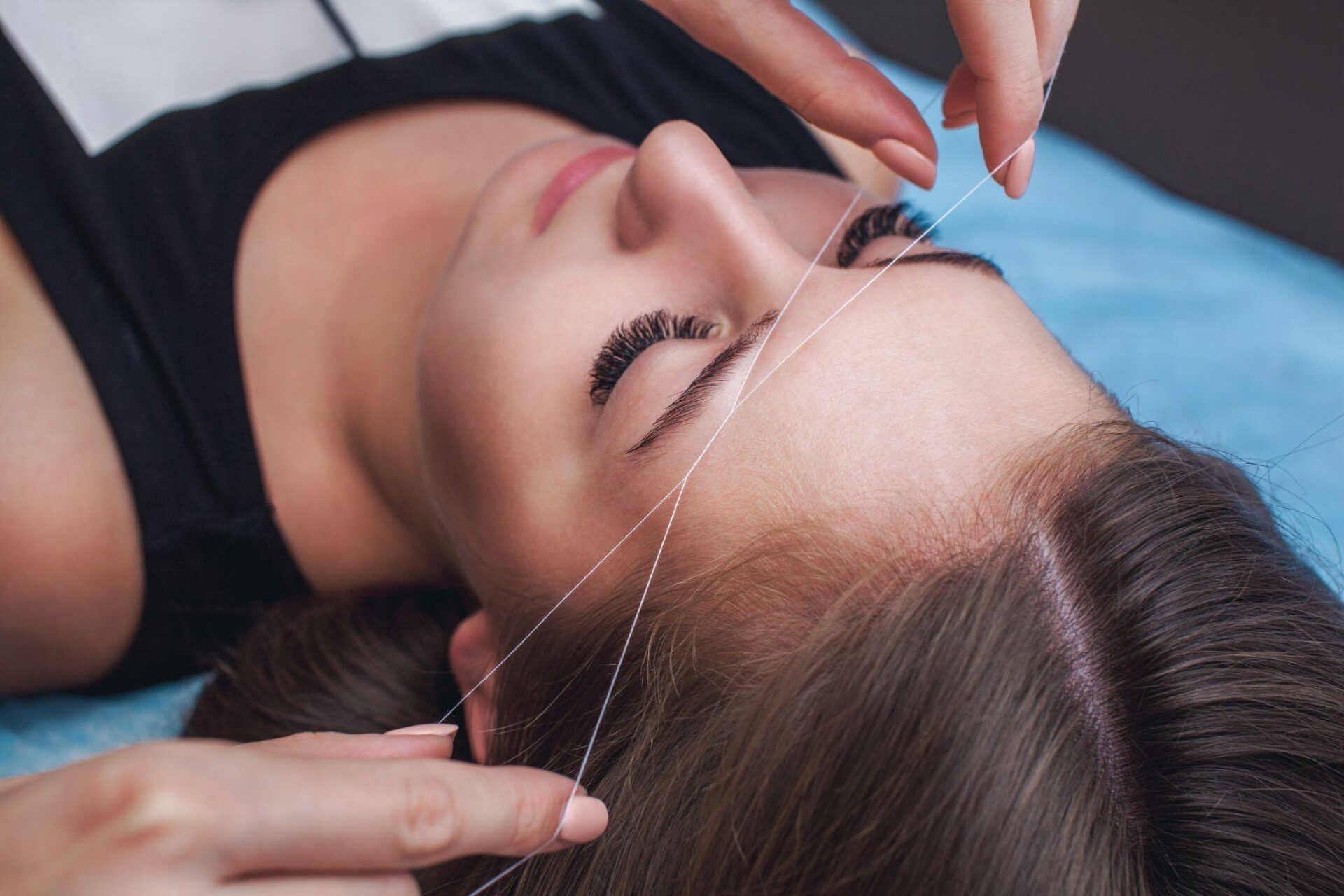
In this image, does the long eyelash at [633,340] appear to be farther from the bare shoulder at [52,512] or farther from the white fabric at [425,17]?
the white fabric at [425,17]

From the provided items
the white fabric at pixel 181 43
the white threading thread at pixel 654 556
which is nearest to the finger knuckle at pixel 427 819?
the white threading thread at pixel 654 556

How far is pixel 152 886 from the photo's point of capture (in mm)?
370

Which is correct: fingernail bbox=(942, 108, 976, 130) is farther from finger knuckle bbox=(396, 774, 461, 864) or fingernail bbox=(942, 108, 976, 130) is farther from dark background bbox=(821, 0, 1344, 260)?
dark background bbox=(821, 0, 1344, 260)

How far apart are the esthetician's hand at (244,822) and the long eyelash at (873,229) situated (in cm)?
55

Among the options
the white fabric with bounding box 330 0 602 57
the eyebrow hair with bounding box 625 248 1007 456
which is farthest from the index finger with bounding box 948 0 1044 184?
the white fabric with bounding box 330 0 602 57

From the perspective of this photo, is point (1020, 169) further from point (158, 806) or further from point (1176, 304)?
point (1176, 304)

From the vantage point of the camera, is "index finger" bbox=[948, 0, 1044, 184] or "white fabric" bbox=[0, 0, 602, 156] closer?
"index finger" bbox=[948, 0, 1044, 184]

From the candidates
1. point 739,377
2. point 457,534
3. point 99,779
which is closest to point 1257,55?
point 739,377

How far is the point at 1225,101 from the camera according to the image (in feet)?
6.16

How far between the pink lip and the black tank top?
415 millimetres

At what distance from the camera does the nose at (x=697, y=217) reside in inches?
29.0

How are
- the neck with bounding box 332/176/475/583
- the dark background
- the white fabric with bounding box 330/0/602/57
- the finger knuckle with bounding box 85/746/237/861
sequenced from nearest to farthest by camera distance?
the finger knuckle with bounding box 85/746/237/861 < the neck with bounding box 332/176/475/583 < the white fabric with bounding box 330/0/602/57 < the dark background

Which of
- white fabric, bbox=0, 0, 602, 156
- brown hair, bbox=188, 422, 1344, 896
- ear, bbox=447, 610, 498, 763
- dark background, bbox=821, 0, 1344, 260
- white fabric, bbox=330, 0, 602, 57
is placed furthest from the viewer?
dark background, bbox=821, 0, 1344, 260

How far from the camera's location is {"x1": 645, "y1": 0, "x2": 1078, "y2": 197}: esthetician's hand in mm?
747
